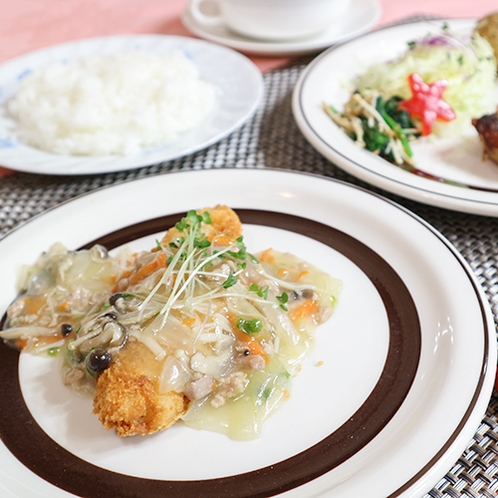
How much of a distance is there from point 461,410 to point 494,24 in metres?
3.37

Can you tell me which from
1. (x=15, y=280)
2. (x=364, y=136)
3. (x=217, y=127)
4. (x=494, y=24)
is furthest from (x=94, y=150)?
(x=494, y=24)

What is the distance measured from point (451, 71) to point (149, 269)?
107 inches

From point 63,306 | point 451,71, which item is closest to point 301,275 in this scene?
point 63,306

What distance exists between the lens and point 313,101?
10.9 feet

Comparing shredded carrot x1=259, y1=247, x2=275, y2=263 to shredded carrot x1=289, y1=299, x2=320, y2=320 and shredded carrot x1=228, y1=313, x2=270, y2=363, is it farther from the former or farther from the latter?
shredded carrot x1=228, y1=313, x2=270, y2=363

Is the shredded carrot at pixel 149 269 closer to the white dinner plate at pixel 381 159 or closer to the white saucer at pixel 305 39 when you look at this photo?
the white dinner plate at pixel 381 159

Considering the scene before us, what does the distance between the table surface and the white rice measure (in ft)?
0.61

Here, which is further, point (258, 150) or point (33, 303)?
point (258, 150)

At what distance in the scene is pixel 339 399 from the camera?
1801mm

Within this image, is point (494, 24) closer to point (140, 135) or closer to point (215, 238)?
point (140, 135)

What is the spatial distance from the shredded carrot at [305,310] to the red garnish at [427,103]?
5.25ft

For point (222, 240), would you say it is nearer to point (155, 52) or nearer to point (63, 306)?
point (63, 306)

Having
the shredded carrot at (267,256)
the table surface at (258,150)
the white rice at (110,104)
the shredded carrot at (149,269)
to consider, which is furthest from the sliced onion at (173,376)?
the white rice at (110,104)

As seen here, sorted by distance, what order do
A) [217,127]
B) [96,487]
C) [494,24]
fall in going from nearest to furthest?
[96,487] < [217,127] < [494,24]
